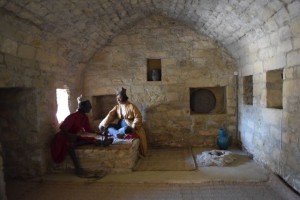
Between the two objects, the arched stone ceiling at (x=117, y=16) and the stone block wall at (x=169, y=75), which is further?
the stone block wall at (x=169, y=75)

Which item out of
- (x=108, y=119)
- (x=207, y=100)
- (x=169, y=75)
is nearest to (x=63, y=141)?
(x=108, y=119)

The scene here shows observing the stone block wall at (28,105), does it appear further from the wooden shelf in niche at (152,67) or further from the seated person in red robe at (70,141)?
the wooden shelf in niche at (152,67)

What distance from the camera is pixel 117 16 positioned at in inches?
180

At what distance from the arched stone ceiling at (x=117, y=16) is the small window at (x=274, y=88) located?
0.70 metres

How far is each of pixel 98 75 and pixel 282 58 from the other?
146 inches

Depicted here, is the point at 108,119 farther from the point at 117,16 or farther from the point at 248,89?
the point at 248,89

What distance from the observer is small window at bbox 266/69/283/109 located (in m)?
3.85

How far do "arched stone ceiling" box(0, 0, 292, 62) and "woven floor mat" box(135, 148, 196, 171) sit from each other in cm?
229

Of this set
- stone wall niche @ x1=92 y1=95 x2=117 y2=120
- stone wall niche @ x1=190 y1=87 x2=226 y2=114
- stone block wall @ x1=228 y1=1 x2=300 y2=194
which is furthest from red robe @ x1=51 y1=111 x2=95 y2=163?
stone block wall @ x1=228 y1=1 x2=300 y2=194

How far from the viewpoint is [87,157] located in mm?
4051

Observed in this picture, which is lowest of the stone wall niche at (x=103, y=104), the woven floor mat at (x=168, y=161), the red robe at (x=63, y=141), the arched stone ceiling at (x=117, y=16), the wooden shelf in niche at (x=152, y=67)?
the woven floor mat at (x=168, y=161)

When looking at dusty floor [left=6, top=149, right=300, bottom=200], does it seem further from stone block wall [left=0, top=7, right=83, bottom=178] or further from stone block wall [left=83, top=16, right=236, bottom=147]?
stone block wall [left=83, top=16, right=236, bottom=147]

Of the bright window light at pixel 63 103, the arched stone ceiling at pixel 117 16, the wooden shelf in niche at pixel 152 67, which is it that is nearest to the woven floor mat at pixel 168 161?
the wooden shelf in niche at pixel 152 67

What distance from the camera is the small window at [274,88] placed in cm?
385
